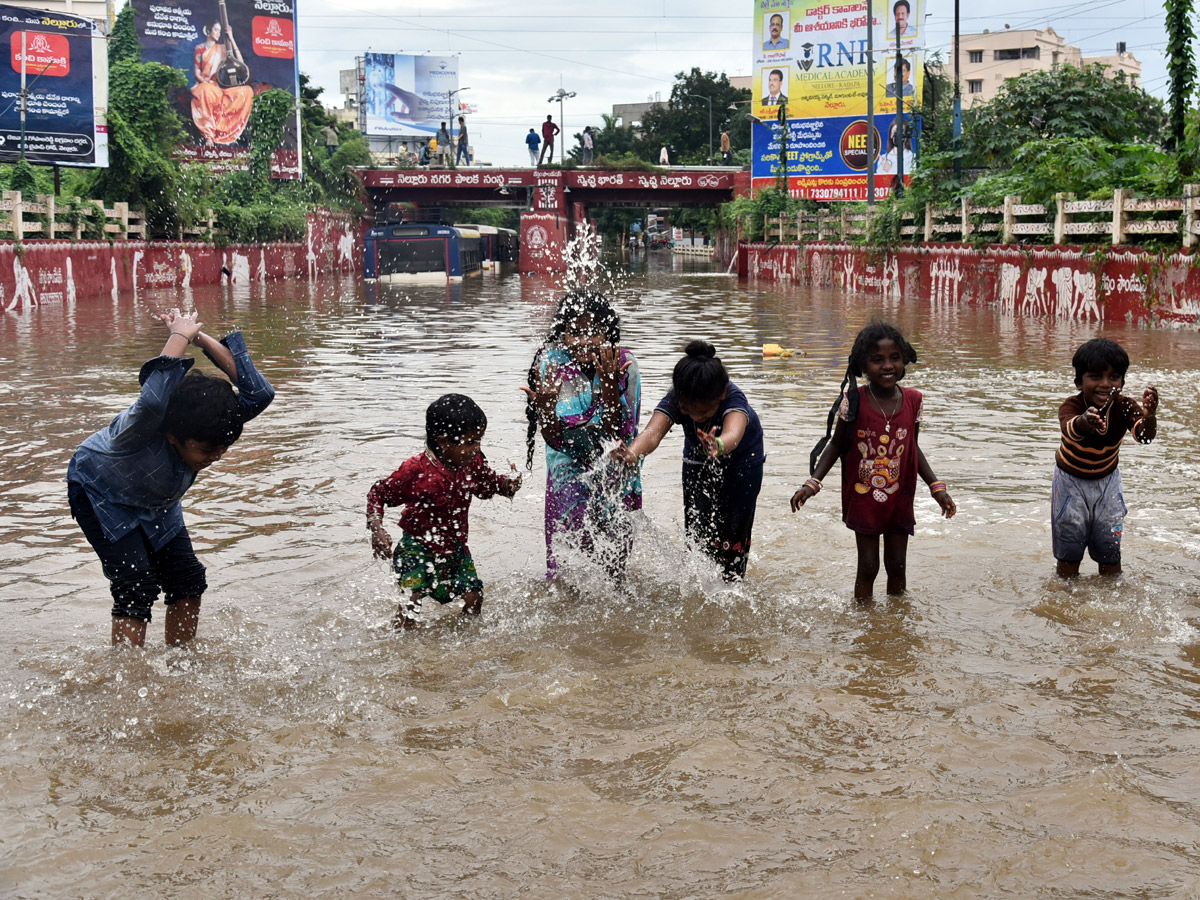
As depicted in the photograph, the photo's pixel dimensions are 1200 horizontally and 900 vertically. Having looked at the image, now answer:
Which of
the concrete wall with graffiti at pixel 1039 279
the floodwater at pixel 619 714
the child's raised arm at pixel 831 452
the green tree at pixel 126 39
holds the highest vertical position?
the green tree at pixel 126 39

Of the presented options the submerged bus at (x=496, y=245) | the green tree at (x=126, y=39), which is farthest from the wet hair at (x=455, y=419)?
the submerged bus at (x=496, y=245)

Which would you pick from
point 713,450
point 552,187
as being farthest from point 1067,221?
point 552,187

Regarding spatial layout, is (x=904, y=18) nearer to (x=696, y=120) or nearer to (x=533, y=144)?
(x=533, y=144)

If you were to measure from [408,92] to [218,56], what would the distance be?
45373 millimetres

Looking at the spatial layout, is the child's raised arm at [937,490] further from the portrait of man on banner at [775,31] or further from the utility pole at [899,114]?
the portrait of man on banner at [775,31]

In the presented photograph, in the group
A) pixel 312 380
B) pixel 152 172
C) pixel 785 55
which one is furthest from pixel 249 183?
pixel 312 380

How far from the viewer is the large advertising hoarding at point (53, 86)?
28922 mm

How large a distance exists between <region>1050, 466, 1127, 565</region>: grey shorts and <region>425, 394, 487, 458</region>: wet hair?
255 centimetres

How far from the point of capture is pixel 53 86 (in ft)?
97.0

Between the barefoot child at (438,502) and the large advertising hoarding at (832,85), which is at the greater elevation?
the large advertising hoarding at (832,85)

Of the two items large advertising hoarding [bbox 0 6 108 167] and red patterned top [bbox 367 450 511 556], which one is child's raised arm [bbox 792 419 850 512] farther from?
large advertising hoarding [bbox 0 6 108 167]

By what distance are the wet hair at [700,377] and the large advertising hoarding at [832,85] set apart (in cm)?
4041

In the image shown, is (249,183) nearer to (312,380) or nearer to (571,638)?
(312,380)

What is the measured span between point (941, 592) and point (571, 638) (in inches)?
67.8
